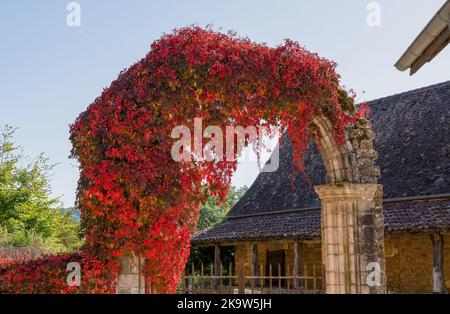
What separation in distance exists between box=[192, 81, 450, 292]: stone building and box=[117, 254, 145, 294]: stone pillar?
5.39m

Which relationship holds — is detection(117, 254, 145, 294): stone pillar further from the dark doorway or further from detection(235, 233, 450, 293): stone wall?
the dark doorway

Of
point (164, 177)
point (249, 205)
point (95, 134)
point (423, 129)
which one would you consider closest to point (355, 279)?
point (164, 177)

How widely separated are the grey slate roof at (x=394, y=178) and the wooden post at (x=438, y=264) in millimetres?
626

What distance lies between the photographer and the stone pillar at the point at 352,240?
27.2ft

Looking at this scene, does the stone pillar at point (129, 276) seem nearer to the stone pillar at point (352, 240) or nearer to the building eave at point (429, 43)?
the stone pillar at point (352, 240)

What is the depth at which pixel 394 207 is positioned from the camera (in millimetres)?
14977

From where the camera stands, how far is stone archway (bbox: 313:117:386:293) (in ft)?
27.2

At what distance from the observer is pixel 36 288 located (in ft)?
20.3

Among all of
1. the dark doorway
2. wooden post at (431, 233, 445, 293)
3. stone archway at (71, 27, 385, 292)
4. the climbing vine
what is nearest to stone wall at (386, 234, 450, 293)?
wooden post at (431, 233, 445, 293)

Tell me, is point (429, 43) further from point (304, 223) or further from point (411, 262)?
point (304, 223)

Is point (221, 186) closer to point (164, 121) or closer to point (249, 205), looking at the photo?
point (164, 121)

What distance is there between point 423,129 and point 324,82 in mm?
10104

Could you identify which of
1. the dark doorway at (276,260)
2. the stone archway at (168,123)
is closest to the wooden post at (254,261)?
the dark doorway at (276,260)

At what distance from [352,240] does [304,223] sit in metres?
7.94
